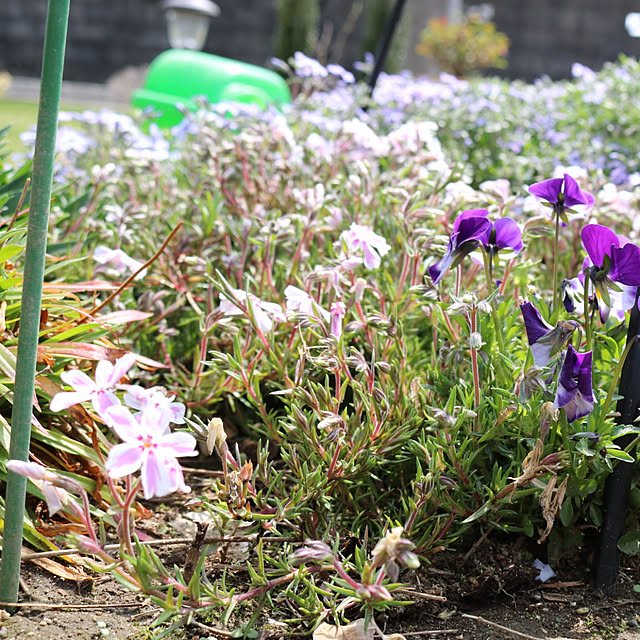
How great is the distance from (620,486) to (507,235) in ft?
1.78

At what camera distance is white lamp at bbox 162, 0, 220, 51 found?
31.4ft

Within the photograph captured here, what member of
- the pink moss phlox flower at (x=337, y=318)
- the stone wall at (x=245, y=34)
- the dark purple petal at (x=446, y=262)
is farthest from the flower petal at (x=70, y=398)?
the stone wall at (x=245, y=34)

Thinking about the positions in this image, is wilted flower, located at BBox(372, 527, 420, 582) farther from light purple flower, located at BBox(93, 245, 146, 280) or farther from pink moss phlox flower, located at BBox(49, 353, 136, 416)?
light purple flower, located at BBox(93, 245, 146, 280)

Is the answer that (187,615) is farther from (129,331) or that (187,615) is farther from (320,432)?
(129,331)

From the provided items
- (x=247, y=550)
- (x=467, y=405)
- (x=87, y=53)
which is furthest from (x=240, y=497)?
(x=87, y=53)

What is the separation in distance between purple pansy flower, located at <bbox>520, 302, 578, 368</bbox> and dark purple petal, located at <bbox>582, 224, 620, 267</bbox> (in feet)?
0.41

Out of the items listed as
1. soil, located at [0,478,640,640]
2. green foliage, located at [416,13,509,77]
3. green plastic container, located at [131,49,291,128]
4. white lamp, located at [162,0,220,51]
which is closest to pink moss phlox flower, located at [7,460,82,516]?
soil, located at [0,478,640,640]

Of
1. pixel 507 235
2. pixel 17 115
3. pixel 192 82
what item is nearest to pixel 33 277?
pixel 507 235

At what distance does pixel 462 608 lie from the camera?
1.48 meters

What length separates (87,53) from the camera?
18516 mm

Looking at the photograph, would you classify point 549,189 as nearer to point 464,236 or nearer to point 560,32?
point 464,236

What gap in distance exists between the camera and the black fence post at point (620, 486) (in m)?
1.42

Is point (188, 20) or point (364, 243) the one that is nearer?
point (364, 243)

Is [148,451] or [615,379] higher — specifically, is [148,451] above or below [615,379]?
below
